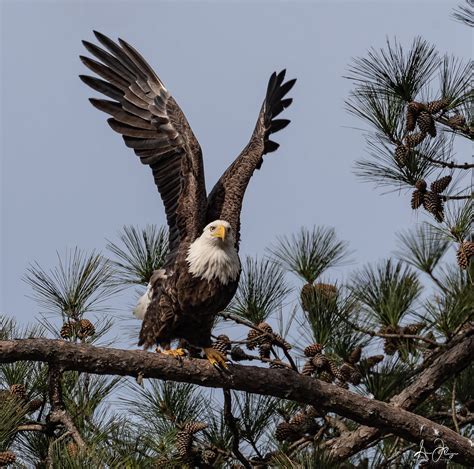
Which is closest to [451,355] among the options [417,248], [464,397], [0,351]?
[464,397]

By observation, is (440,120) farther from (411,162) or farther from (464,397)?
(464,397)

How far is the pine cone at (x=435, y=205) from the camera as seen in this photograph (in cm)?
421

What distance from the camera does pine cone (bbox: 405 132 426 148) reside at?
4246 mm

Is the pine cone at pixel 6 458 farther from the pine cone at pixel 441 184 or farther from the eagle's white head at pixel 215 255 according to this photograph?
the pine cone at pixel 441 184

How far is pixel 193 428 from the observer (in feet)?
11.8

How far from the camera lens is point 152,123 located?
4902 millimetres

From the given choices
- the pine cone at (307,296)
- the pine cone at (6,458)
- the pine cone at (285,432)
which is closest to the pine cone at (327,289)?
the pine cone at (307,296)

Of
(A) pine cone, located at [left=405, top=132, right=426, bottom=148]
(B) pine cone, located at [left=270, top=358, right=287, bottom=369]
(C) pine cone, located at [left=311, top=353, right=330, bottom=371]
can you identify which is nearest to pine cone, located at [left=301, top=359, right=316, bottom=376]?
(C) pine cone, located at [left=311, top=353, right=330, bottom=371]

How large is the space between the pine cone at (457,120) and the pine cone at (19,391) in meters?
2.10

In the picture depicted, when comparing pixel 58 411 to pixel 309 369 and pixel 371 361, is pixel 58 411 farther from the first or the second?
pixel 371 361

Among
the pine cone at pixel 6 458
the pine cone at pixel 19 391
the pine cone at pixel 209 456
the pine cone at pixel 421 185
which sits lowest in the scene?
the pine cone at pixel 6 458

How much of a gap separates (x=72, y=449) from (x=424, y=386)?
4.88ft

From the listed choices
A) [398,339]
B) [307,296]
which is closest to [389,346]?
[398,339]

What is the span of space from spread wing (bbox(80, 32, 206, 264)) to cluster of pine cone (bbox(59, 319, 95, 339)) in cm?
85
